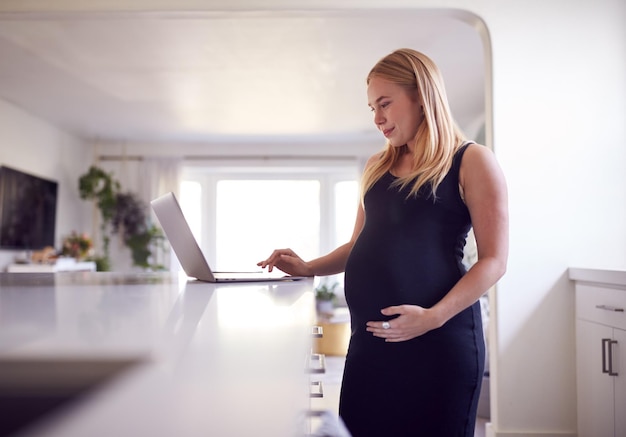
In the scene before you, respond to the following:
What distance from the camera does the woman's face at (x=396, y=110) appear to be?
1514mm

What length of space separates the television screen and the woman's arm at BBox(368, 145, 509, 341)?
5699mm

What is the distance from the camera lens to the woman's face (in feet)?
4.97

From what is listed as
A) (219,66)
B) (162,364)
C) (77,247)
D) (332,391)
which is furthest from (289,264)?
(77,247)

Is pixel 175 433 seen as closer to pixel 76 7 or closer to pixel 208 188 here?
pixel 76 7

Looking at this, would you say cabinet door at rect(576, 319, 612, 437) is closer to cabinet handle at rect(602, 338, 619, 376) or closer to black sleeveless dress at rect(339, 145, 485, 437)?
cabinet handle at rect(602, 338, 619, 376)

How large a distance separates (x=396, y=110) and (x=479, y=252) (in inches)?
15.2

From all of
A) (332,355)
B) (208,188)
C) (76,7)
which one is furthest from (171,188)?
(76,7)

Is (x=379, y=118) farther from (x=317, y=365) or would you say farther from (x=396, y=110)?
(x=317, y=365)

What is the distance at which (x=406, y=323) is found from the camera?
1299mm

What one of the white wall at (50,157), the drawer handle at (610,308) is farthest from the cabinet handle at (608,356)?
the white wall at (50,157)

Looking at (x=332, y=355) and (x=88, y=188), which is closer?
(x=332, y=355)

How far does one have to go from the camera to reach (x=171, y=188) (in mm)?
8570

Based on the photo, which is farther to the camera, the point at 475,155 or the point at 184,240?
the point at 184,240

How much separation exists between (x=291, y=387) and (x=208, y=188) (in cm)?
908
